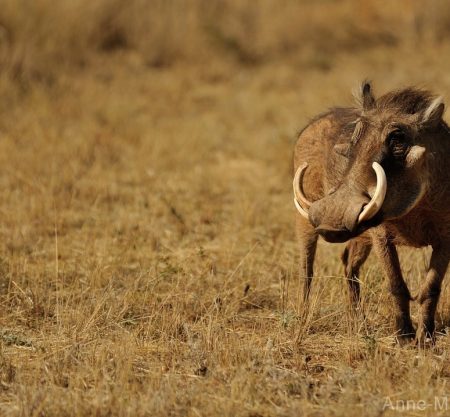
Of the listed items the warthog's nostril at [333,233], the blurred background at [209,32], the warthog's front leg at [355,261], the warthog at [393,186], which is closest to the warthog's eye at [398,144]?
the warthog at [393,186]

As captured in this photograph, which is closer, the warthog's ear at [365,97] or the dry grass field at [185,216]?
the dry grass field at [185,216]

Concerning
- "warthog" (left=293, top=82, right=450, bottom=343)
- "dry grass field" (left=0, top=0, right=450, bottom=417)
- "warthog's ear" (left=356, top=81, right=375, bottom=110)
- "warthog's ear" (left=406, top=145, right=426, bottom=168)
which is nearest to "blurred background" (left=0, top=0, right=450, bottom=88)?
"dry grass field" (left=0, top=0, right=450, bottom=417)

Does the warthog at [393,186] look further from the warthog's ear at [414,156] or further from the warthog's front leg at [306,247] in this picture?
the warthog's front leg at [306,247]

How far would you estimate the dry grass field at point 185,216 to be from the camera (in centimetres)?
362

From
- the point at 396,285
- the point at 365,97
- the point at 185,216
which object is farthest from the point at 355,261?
the point at 185,216

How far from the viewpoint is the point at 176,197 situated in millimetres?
7188

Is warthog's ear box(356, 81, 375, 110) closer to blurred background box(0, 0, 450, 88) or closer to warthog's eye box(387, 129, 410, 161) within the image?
warthog's eye box(387, 129, 410, 161)

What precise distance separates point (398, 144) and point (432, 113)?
258 millimetres

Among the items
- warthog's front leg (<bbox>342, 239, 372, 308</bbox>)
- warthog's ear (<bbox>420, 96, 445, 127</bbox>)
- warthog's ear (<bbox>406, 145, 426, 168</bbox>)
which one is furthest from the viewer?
warthog's front leg (<bbox>342, 239, 372, 308</bbox>)

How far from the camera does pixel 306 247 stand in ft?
15.7

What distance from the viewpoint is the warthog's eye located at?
3826 millimetres

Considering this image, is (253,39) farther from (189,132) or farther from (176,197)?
(176,197)

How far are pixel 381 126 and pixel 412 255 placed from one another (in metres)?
1.73

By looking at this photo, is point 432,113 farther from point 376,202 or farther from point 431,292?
point 431,292
